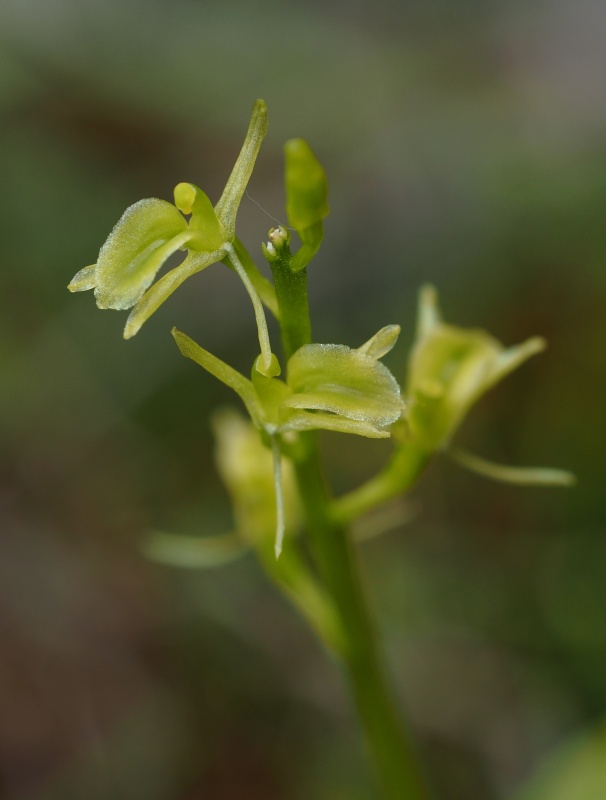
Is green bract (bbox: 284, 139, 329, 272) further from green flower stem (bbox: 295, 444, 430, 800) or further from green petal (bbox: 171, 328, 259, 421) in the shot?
green flower stem (bbox: 295, 444, 430, 800)

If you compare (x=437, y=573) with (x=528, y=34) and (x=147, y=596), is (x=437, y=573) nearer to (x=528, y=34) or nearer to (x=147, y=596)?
(x=147, y=596)

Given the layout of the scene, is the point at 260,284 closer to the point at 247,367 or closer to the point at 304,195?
the point at 304,195

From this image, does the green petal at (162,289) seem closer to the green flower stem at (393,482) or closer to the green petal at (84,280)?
the green petal at (84,280)

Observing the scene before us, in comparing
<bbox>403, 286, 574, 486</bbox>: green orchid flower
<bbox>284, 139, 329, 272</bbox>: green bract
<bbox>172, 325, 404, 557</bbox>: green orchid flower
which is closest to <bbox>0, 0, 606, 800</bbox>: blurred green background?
<bbox>403, 286, 574, 486</bbox>: green orchid flower

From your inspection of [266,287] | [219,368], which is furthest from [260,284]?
[219,368]

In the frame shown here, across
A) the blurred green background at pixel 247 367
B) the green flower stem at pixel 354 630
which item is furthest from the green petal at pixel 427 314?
the blurred green background at pixel 247 367

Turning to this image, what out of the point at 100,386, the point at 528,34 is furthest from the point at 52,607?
the point at 528,34
